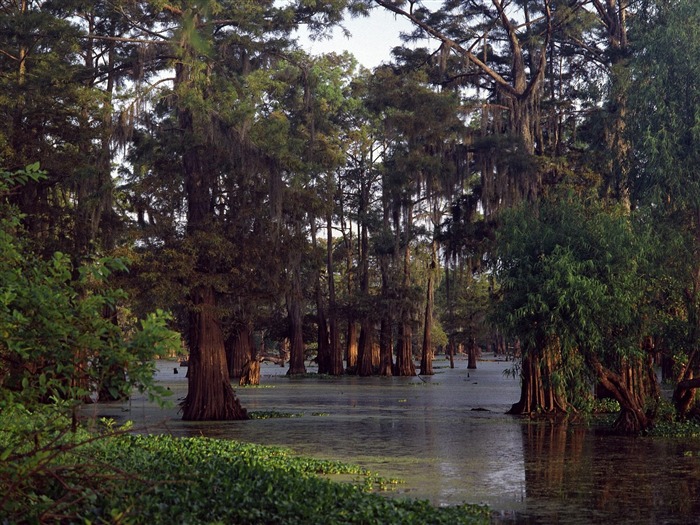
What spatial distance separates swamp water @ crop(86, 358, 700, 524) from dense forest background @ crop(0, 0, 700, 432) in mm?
2035

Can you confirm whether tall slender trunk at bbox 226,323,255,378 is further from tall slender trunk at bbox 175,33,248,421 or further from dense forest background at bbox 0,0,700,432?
tall slender trunk at bbox 175,33,248,421

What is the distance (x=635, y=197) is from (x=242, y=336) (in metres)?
40.0

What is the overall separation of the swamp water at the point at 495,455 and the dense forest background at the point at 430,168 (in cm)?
204

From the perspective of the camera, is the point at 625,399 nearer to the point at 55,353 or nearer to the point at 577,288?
the point at 577,288

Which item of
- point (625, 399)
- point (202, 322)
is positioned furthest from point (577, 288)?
point (202, 322)

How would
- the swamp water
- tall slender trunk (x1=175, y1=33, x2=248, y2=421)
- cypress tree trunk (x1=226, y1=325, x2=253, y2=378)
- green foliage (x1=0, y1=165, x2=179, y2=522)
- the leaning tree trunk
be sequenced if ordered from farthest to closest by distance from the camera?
cypress tree trunk (x1=226, y1=325, x2=253, y2=378)
tall slender trunk (x1=175, y1=33, x2=248, y2=421)
the leaning tree trunk
the swamp water
green foliage (x1=0, y1=165, x2=179, y2=522)

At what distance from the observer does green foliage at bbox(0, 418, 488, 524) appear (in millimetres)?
8094

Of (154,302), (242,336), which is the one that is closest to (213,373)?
(154,302)

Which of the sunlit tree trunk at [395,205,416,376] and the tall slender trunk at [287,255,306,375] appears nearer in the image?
the sunlit tree trunk at [395,205,416,376]

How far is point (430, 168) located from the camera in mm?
35281

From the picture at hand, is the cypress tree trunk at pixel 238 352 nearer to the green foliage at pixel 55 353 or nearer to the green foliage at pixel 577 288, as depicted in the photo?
the green foliage at pixel 577 288

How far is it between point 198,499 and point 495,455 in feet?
38.7

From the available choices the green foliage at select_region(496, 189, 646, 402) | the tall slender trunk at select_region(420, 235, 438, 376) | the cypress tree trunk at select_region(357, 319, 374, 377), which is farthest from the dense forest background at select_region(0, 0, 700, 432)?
the cypress tree trunk at select_region(357, 319, 374, 377)

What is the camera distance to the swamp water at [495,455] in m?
13.6
